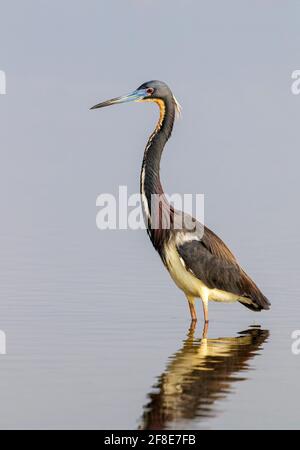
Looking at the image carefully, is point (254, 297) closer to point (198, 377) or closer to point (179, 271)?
point (179, 271)

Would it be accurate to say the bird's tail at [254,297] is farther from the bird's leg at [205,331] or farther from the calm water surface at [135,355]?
the bird's leg at [205,331]

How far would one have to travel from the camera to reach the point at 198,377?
1448 cm

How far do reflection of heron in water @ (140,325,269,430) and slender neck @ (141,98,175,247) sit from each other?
5.39 feet

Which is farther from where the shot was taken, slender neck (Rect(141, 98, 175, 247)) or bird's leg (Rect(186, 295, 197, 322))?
bird's leg (Rect(186, 295, 197, 322))

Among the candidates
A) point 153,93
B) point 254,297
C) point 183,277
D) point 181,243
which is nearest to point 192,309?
point 183,277

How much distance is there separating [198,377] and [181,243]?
3.45 meters

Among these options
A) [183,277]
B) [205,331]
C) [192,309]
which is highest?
[183,277]

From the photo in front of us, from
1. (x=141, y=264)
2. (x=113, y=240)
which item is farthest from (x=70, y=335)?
(x=113, y=240)

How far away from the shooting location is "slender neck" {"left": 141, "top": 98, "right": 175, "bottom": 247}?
18016mm

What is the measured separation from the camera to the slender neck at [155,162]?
18016 millimetres

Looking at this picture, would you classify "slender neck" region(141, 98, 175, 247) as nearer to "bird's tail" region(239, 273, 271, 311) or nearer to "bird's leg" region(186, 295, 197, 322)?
"bird's leg" region(186, 295, 197, 322)

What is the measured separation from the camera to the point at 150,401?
1317cm

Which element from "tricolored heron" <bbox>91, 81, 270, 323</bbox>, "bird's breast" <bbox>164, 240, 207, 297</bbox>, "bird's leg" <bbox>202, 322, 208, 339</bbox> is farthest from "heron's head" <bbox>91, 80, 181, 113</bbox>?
"bird's leg" <bbox>202, 322, 208, 339</bbox>

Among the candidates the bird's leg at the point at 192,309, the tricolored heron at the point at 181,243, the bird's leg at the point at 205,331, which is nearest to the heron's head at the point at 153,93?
the tricolored heron at the point at 181,243
